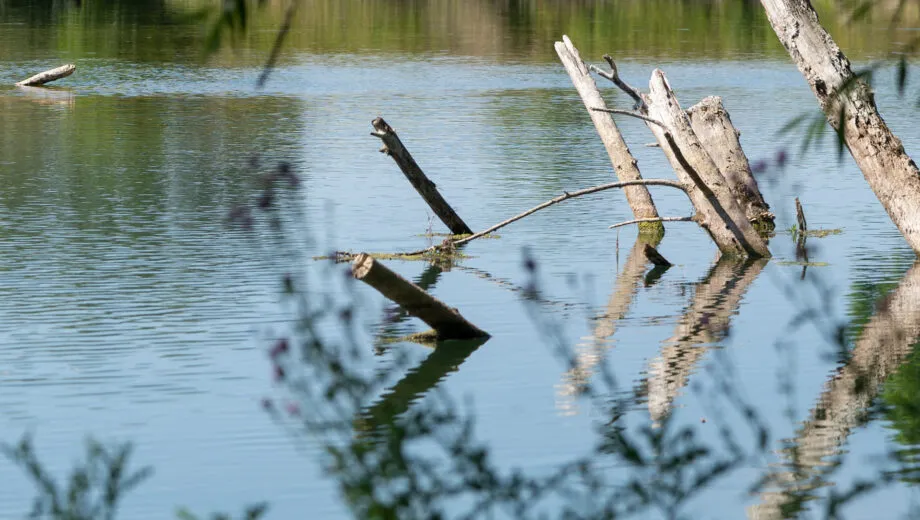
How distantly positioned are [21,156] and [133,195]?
4.67 meters

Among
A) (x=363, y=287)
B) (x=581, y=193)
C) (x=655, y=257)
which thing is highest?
(x=581, y=193)

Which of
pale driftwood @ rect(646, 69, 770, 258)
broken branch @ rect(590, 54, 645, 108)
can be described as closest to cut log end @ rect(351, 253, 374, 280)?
broken branch @ rect(590, 54, 645, 108)

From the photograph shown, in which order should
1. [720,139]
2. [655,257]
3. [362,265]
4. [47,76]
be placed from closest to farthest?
[362,265]
[655,257]
[720,139]
[47,76]

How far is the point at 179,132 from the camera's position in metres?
28.5

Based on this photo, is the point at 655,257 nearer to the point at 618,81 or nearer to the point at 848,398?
the point at 618,81

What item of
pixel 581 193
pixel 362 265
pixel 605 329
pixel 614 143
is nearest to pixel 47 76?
pixel 614 143

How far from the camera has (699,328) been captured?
12812 mm

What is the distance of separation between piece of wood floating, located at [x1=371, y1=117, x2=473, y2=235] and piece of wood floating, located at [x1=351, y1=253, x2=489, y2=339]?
14.1ft

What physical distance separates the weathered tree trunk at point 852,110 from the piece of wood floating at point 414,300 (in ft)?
13.5

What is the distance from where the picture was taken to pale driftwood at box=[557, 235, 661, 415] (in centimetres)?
1036

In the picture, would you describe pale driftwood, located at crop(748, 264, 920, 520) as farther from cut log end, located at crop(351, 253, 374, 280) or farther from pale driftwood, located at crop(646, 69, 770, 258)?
cut log end, located at crop(351, 253, 374, 280)

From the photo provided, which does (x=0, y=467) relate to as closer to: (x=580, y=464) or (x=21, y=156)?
(x=580, y=464)

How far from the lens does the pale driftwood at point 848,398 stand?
8.16 m

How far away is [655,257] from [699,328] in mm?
3219
